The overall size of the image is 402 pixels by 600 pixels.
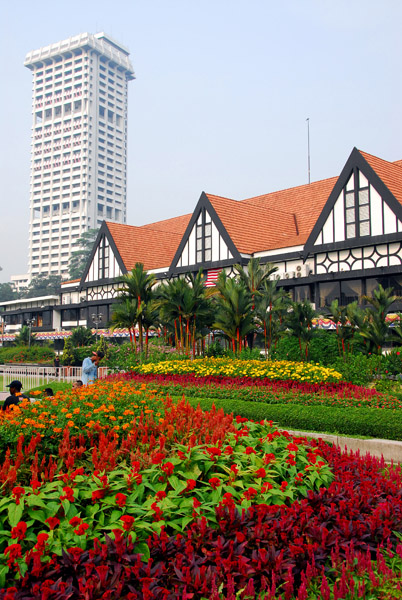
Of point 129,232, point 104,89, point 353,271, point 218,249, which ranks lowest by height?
point 353,271

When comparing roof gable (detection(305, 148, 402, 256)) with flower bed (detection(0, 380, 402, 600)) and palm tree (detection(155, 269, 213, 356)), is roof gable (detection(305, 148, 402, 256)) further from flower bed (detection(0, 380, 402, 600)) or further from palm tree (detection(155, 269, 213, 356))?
flower bed (detection(0, 380, 402, 600))

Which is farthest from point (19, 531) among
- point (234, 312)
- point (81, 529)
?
point (234, 312)

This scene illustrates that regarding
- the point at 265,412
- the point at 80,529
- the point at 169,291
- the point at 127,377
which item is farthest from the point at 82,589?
the point at 169,291

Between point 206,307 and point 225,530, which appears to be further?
point 206,307

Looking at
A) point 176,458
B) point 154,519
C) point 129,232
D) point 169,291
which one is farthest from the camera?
point 129,232

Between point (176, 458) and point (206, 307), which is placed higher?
point (206, 307)

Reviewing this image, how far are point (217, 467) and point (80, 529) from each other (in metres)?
1.85

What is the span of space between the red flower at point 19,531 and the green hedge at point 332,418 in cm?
613

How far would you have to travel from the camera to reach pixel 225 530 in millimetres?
4191

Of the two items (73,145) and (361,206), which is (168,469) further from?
(73,145)

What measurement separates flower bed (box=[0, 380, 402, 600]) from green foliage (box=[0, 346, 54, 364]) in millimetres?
36412

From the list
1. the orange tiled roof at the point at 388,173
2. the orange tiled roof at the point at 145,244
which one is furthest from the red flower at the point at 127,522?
the orange tiled roof at the point at 145,244

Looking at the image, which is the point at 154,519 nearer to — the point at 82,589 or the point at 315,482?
the point at 82,589

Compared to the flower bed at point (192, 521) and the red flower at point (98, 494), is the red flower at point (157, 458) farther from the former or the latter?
the red flower at point (98, 494)
